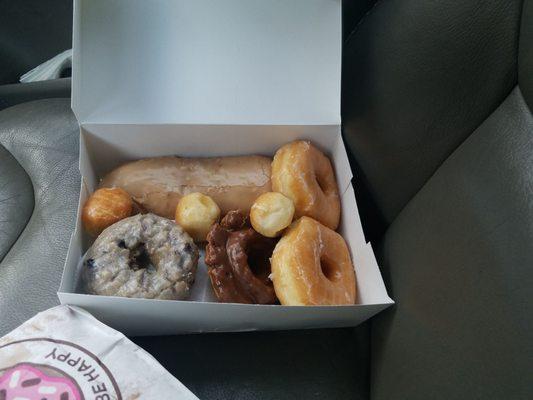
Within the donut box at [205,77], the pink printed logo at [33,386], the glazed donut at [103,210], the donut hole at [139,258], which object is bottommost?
the pink printed logo at [33,386]

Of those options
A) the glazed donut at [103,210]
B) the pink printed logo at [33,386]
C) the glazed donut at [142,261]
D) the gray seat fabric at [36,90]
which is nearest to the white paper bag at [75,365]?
the pink printed logo at [33,386]

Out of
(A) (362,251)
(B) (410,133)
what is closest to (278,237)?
(A) (362,251)

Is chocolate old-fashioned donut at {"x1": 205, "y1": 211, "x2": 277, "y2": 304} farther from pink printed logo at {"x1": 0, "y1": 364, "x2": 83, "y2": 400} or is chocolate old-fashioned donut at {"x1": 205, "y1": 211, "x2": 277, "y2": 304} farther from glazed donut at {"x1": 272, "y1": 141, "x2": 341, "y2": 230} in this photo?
pink printed logo at {"x1": 0, "y1": 364, "x2": 83, "y2": 400}

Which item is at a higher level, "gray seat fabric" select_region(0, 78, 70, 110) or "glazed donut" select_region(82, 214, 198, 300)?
"gray seat fabric" select_region(0, 78, 70, 110)

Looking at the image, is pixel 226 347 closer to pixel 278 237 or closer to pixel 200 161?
pixel 278 237

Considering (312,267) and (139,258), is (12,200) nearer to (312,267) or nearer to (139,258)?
(139,258)

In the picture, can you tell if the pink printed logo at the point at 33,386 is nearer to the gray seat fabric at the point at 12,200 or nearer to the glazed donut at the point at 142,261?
the glazed donut at the point at 142,261

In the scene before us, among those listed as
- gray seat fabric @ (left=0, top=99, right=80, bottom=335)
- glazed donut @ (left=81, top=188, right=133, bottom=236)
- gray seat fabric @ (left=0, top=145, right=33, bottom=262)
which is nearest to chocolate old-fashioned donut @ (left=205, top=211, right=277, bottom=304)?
glazed donut @ (left=81, top=188, right=133, bottom=236)

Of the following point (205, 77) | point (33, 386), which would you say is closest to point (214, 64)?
point (205, 77)
